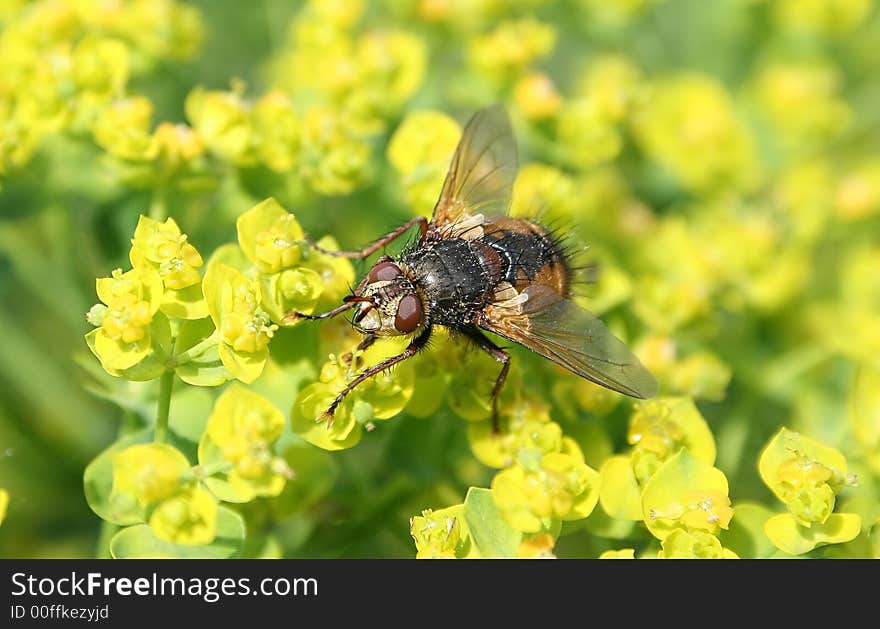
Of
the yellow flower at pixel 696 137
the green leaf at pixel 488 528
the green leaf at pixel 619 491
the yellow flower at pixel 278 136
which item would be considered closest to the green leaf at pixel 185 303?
the yellow flower at pixel 278 136

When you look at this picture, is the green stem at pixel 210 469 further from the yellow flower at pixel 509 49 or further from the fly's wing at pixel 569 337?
the yellow flower at pixel 509 49

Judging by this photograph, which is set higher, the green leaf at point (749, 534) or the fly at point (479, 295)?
the fly at point (479, 295)

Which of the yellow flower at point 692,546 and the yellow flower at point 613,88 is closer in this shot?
the yellow flower at point 692,546

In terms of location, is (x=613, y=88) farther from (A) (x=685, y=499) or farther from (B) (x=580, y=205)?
(A) (x=685, y=499)

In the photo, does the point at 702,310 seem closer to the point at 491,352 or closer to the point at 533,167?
the point at 533,167

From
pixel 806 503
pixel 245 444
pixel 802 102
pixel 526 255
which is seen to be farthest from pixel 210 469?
pixel 802 102

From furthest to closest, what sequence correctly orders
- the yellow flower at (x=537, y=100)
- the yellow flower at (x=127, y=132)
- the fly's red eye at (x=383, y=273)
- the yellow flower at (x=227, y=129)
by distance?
the yellow flower at (x=537, y=100)
the yellow flower at (x=227, y=129)
the yellow flower at (x=127, y=132)
the fly's red eye at (x=383, y=273)

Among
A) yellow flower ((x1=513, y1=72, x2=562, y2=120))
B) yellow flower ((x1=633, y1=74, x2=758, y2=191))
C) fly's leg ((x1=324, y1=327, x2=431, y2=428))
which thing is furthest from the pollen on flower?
yellow flower ((x1=633, y1=74, x2=758, y2=191))
